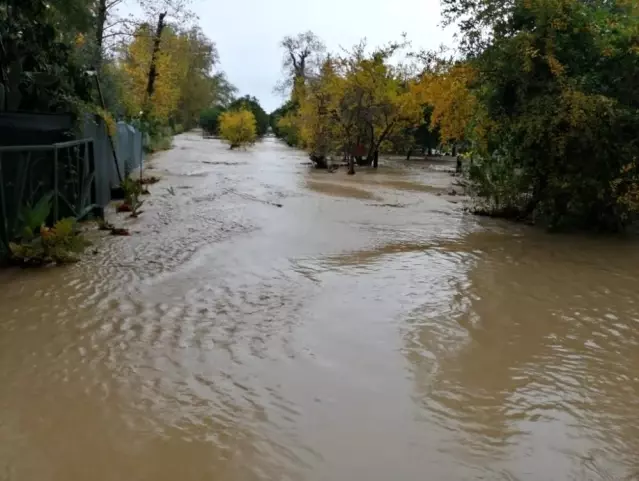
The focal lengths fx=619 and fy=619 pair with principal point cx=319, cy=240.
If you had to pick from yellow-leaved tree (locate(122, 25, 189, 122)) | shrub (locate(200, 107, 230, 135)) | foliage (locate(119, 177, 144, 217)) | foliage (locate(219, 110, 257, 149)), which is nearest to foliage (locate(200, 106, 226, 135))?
shrub (locate(200, 107, 230, 135))

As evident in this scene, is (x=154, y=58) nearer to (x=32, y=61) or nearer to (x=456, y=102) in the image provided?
(x=456, y=102)

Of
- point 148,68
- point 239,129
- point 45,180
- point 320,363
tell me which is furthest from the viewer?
point 239,129

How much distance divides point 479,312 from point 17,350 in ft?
13.1

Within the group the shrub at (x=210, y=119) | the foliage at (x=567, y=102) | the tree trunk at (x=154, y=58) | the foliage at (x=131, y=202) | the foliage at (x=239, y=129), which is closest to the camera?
the foliage at (x=567, y=102)

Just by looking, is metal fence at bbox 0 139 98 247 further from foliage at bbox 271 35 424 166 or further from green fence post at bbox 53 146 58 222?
foliage at bbox 271 35 424 166

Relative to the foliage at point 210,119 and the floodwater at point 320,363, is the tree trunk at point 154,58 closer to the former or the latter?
the floodwater at point 320,363

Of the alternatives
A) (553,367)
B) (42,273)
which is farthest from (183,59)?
(553,367)

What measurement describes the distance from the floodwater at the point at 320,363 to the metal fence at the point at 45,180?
2.81 ft

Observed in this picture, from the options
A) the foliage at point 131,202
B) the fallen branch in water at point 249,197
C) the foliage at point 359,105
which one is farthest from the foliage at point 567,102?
the foliage at point 359,105

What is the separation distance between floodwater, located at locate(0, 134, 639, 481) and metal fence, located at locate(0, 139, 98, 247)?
2.81 ft

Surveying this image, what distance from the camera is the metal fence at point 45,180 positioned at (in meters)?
7.09

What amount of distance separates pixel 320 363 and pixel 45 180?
517cm

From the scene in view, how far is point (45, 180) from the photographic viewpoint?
7914 millimetres

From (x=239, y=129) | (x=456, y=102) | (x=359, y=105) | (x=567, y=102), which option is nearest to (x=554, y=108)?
(x=567, y=102)
